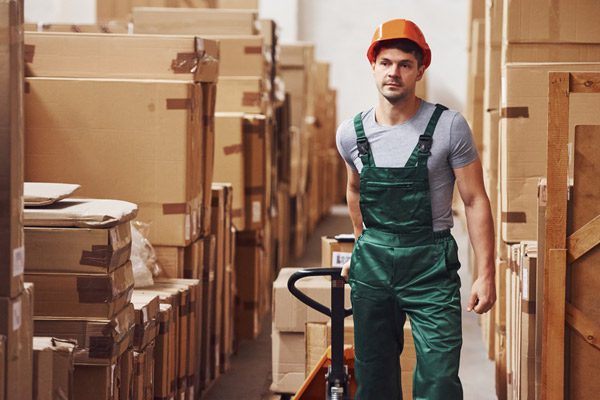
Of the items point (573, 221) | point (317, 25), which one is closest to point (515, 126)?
point (573, 221)

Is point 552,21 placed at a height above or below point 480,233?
above

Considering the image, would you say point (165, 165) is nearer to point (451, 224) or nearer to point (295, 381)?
point (295, 381)

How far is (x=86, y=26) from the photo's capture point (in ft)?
22.8

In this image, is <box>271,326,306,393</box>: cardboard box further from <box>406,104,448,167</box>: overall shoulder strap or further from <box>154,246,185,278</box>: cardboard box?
<box>406,104,448,167</box>: overall shoulder strap

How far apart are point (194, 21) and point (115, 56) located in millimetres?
2394

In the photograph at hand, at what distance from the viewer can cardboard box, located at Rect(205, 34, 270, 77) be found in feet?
23.8

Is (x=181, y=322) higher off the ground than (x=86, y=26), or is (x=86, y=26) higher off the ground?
(x=86, y=26)

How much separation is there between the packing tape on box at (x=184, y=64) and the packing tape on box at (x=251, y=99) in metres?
Answer: 1.99

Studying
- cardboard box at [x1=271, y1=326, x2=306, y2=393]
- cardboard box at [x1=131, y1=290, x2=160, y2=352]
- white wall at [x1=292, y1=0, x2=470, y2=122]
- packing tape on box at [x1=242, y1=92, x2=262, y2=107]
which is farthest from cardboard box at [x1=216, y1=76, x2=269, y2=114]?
white wall at [x1=292, y1=0, x2=470, y2=122]

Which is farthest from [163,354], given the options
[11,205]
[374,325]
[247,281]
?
[247,281]

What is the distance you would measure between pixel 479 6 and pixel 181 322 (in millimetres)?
5613

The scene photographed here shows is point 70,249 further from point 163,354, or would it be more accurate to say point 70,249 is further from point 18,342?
point 163,354

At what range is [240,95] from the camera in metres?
7.15

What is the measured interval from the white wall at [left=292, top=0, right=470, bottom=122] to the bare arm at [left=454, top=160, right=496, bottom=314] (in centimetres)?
1552
